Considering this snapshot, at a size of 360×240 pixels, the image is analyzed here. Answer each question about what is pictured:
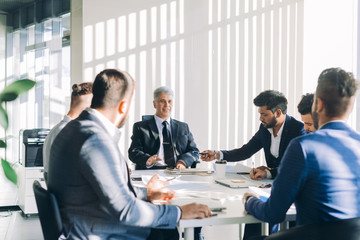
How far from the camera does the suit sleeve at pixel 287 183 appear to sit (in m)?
1.44

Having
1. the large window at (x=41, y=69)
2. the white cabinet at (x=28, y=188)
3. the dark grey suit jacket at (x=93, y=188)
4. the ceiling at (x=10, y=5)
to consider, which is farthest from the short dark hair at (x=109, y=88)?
the ceiling at (x=10, y=5)

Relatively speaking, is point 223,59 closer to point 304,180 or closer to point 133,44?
point 133,44

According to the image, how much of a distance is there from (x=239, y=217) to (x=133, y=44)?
3512 mm

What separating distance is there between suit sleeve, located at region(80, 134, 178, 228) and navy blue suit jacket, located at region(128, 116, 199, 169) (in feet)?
6.39

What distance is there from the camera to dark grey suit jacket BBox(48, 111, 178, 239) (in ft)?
4.77

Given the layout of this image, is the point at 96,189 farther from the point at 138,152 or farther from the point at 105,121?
the point at 138,152

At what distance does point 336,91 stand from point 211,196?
0.90 meters

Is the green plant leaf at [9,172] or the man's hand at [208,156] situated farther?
the man's hand at [208,156]

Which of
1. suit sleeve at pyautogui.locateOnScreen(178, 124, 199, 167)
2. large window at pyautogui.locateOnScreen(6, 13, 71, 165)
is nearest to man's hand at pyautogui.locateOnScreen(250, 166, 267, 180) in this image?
suit sleeve at pyautogui.locateOnScreen(178, 124, 199, 167)

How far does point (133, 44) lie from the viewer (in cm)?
482

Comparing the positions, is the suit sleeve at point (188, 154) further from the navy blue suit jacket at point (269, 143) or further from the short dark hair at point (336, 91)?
the short dark hair at point (336, 91)

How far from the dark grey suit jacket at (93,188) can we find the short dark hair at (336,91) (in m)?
0.78

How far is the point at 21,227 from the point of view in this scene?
4.30 metres

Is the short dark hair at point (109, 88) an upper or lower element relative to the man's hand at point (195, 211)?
upper
